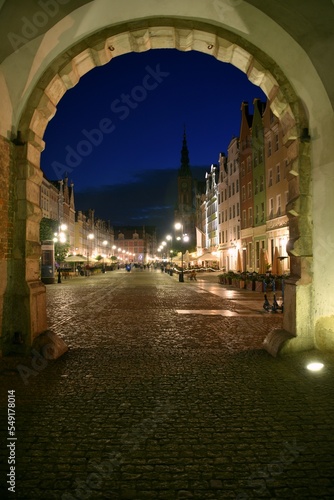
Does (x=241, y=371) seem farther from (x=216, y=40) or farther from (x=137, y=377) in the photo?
(x=216, y=40)

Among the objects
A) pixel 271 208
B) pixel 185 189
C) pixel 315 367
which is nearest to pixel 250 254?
pixel 271 208

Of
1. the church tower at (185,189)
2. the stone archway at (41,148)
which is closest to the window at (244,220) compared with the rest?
the stone archway at (41,148)

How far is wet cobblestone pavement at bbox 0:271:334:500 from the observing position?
3.36 meters

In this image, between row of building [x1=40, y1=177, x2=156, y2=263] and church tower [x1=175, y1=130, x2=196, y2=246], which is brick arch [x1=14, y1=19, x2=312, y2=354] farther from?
church tower [x1=175, y1=130, x2=196, y2=246]

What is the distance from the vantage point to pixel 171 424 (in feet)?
15.0

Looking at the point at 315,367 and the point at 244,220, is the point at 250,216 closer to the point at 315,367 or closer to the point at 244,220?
the point at 244,220

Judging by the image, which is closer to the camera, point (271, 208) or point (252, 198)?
point (271, 208)

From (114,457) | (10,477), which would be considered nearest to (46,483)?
(10,477)

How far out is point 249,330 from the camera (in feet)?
36.0

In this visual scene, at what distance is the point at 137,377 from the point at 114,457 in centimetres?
267

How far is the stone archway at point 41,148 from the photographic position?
753cm

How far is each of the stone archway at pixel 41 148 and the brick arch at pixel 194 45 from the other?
0.06 feet

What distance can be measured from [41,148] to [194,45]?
3796 millimetres

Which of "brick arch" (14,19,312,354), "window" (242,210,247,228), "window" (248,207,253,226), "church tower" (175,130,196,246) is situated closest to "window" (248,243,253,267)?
"window" (248,207,253,226)
